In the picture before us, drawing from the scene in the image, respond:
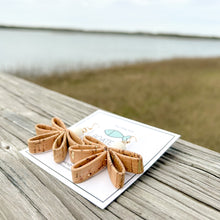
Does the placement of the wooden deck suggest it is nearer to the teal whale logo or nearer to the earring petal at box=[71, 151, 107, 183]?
the earring petal at box=[71, 151, 107, 183]

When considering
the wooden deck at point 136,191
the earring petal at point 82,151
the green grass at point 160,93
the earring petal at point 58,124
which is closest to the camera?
the wooden deck at point 136,191

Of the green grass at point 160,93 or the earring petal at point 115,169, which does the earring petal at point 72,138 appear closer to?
→ the earring petal at point 115,169

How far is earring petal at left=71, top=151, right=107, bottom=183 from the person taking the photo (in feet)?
2.19

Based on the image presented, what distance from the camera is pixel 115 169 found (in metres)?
0.65

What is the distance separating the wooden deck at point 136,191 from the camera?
599 mm

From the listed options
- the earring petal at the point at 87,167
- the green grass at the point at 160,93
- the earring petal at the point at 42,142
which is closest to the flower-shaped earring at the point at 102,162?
the earring petal at the point at 87,167

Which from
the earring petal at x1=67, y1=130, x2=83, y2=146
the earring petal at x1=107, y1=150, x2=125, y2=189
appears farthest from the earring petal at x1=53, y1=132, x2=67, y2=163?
the earring petal at x1=107, y1=150, x2=125, y2=189

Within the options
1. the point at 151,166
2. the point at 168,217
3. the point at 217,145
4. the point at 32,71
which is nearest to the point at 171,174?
the point at 151,166

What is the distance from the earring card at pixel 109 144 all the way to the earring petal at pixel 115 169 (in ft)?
0.07

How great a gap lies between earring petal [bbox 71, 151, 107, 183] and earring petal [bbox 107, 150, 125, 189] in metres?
0.02

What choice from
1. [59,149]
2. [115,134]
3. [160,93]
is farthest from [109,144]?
[160,93]

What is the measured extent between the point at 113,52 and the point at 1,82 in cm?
633

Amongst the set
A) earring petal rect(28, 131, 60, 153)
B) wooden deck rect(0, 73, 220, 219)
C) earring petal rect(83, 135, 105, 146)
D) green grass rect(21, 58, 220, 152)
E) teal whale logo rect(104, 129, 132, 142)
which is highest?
earring petal rect(83, 135, 105, 146)

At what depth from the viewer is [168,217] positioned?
587 millimetres
